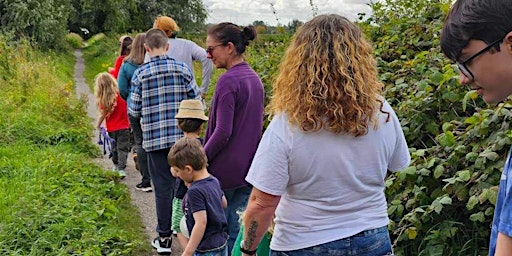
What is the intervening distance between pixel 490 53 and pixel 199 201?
2449 mm

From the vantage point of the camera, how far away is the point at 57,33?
2928 cm

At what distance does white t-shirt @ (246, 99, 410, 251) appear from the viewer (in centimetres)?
239

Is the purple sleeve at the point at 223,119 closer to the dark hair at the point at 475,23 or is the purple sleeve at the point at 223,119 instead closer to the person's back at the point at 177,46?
the dark hair at the point at 475,23

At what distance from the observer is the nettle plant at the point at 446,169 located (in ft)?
10.8

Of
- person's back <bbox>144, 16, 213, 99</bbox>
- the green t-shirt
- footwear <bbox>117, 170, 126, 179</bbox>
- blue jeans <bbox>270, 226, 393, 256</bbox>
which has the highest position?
person's back <bbox>144, 16, 213, 99</bbox>

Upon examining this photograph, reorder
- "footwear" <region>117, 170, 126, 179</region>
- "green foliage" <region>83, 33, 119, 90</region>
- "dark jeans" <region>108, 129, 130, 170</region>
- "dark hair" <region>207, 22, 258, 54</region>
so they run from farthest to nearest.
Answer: "green foliage" <region>83, 33, 119, 90</region> < "dark jeans" <region>108, 129, 130, 170</region> < "footwear" <region>117, 170, 126, 179</region> < "dark hair" <region>207, 22, 258, 54</region>

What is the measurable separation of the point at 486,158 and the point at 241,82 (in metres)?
1.54

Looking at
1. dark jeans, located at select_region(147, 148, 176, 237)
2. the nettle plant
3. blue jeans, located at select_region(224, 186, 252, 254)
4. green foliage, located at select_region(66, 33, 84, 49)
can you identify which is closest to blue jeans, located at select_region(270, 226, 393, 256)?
the nettle plant

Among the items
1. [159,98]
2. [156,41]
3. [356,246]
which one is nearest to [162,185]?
[159,98]

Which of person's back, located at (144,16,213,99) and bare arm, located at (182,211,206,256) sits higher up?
person's back, located at (144,16,213,99)

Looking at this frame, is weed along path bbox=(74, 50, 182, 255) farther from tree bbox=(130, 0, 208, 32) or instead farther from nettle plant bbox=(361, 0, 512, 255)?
tree bbox=(130, 0, 208, 32)

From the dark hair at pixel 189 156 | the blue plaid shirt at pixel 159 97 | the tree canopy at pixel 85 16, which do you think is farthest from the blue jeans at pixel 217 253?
the tree canopy at pixel 85 16

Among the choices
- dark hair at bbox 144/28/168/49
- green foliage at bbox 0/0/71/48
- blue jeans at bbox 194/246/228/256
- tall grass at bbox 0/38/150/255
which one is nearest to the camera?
blue jeans at bbox 194/246/228/256

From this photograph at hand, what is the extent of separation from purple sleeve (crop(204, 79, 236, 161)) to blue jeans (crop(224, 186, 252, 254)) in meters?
0.43
